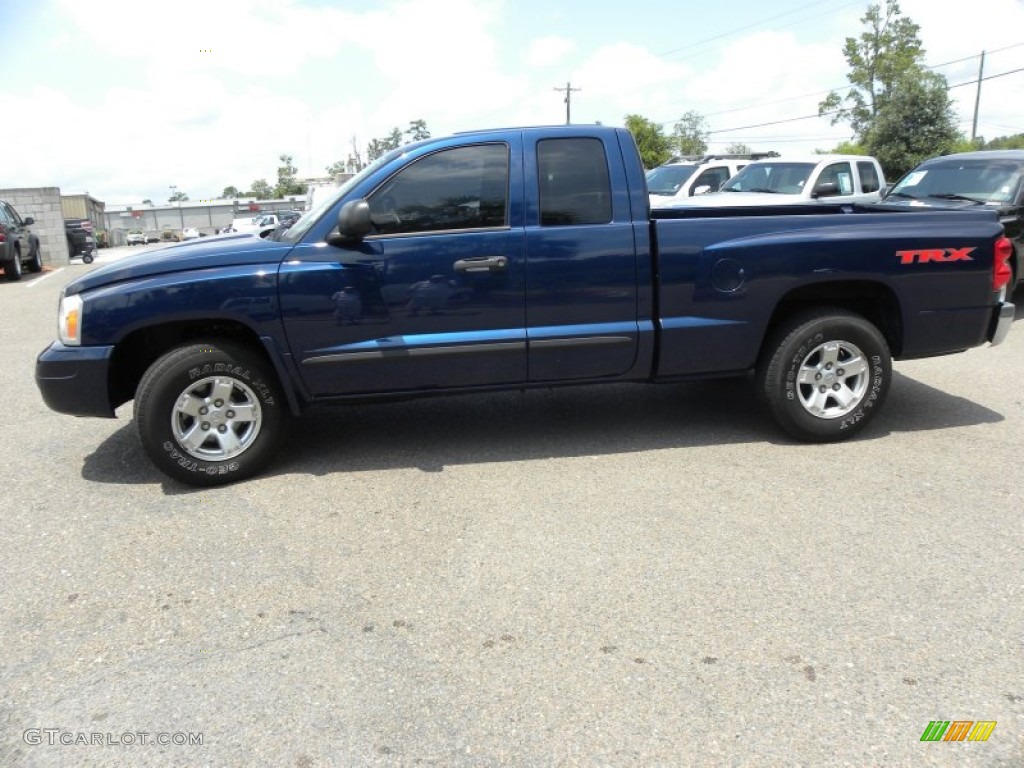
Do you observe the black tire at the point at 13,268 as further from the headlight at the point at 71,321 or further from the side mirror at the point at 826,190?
the side mirror at the point at 826,190

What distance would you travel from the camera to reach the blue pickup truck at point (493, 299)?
425cm

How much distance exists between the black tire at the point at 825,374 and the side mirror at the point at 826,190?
256 inches

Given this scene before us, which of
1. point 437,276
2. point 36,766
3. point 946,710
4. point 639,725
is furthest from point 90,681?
point 946,710

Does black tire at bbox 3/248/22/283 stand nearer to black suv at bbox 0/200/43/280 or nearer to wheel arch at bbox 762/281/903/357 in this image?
black suv at bbox 0/200/43/280

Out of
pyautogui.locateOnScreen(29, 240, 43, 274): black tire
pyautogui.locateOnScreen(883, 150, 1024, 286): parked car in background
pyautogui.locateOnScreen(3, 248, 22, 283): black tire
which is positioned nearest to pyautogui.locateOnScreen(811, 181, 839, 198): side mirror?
pyautogui.locateOnScreen(883, 150, 1024, 286): parked car in background

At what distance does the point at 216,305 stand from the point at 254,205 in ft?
309

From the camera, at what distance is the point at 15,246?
16.5 meters

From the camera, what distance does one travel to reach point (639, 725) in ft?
7.97

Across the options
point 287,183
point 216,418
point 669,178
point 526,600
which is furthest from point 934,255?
point 287,183

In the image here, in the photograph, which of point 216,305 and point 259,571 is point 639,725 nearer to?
point 259,571

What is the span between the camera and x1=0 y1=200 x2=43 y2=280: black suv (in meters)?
16.0

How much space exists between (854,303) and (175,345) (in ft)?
13.8

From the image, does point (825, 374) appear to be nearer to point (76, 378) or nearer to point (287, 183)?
point (76, 378)

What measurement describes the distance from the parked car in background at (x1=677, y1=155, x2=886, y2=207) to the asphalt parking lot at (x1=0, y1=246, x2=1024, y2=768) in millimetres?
6393
